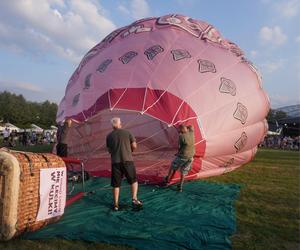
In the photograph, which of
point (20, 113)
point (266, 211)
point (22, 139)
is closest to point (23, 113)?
point (20, 113)

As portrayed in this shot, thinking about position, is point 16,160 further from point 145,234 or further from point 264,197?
point 264,197

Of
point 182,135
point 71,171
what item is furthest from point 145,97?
point 71,171

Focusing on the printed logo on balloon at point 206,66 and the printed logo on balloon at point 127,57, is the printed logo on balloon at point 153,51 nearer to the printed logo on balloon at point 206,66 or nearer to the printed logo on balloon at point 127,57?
the printed logo on balloon at point 127,57

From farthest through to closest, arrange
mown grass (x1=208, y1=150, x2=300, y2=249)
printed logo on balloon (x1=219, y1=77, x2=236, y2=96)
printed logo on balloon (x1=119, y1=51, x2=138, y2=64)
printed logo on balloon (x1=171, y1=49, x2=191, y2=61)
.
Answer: printed logo on balloon (x1=119, y1=51, x2=138, y2=64) < printed logo on balloon (x1=171, y1=49, x2=191, y2=61) < printed logo on balloon (x1=219, y1=77, x2=236, y2=96) < mown grass (x1=208, y1=150, x2=300, y2=249)

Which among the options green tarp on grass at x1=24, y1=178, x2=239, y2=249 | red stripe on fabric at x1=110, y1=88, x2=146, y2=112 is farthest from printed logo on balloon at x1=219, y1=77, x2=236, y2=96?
green tarp on grass at x1=24, y1=178, x2=239, y2=249

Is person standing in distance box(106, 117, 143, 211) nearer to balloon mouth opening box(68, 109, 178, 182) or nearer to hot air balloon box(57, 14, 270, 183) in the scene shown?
hot air balloon box(57, 14, 270, 183)

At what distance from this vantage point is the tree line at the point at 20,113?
190ft

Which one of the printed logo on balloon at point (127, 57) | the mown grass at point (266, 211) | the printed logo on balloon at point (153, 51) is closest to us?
the mown grass at point (266, 211)

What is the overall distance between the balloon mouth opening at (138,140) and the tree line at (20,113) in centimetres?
4943

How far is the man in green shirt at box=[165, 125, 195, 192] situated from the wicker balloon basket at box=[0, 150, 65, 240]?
9.99 ft

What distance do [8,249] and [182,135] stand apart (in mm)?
3845

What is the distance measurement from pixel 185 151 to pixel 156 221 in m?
2.22

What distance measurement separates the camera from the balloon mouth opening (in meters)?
8.34

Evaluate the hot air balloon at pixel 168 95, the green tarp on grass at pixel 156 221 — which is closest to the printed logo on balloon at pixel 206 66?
the hot air balloon at pixel 168 95
